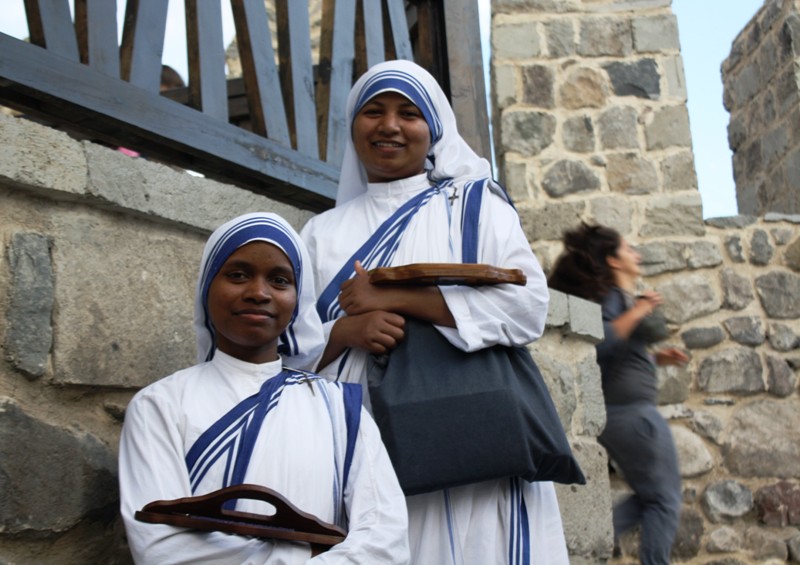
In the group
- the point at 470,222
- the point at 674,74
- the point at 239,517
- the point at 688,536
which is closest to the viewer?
the point at 239,517

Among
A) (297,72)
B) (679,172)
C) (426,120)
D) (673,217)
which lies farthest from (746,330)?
(426,120)

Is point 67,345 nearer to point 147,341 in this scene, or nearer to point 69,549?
point 147,341

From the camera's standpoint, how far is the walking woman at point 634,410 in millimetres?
4133

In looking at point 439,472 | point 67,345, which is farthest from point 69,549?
point 439,472

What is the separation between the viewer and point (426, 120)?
2.46m

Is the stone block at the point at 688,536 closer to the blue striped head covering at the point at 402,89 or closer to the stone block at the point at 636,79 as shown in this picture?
the stone block at the point at 636,79

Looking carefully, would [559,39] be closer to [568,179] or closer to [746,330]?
[568,179]

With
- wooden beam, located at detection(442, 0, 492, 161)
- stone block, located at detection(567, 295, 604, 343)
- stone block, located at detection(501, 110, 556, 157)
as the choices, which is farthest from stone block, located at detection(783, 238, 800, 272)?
wooden beam, located at detection(442, 0, 492, 161)

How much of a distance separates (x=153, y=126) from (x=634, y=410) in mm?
2367

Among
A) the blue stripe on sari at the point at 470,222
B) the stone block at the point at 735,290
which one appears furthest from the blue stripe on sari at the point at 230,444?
the stone block at the point at 735,290

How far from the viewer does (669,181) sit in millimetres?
5777

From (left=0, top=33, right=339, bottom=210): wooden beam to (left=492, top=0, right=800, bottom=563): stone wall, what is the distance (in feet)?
8.82

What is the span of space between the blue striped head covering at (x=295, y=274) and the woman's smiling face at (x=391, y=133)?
449 mm

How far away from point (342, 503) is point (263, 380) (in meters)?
0.29
